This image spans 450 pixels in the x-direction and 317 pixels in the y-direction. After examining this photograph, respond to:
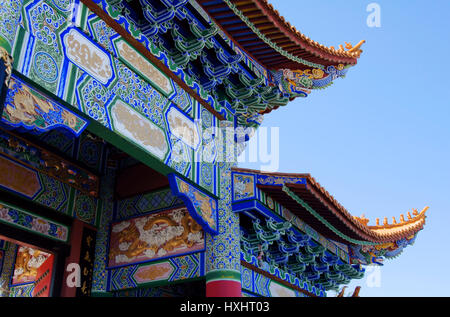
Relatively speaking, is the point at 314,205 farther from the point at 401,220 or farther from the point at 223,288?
the point at 401,220

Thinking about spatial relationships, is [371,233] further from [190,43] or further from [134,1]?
[134,1]

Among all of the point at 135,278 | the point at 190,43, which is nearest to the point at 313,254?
the point at 135,278

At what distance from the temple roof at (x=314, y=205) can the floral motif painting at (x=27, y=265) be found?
3.62 meters

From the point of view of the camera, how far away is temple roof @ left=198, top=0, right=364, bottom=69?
616cm

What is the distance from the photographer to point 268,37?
683 cm

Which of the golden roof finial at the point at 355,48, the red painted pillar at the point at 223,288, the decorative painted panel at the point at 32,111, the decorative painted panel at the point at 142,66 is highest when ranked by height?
the golden roof finial at the point at 355,48

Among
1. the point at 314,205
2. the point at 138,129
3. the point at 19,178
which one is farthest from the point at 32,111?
the point at 314,205

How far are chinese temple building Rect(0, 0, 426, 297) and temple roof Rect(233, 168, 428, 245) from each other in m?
0.03

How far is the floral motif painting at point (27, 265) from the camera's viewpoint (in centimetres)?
786

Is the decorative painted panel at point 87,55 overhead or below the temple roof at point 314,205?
overhead

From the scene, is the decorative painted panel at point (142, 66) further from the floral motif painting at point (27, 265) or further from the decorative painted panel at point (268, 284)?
the floral motif painting at point (27, 265)

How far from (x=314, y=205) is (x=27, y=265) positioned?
4.61 meters

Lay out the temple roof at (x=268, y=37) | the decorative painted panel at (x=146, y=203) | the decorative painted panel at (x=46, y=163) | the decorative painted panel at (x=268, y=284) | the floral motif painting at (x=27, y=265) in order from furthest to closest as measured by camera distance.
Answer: the floral motif painting at (x=27, y=265) < the decorative painted panel at (x=146, y=203) < the decorative painted panel at (x=268, y=284) < the temple roof at (x=268, y=37) < the decorative painted panel at (x=46, y=163)

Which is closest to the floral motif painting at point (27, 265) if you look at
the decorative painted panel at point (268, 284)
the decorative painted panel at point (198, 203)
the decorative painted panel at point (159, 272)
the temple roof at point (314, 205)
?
the decorative painted panel at point (159, 272)
